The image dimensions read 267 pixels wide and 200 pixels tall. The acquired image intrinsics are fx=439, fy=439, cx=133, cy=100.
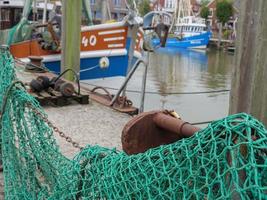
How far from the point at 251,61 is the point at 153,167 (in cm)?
87

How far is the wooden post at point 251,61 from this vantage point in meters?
2.26

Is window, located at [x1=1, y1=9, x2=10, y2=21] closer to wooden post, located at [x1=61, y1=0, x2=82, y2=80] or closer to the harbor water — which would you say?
the harbor water

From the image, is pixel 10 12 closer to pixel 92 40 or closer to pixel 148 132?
pixel 92 40

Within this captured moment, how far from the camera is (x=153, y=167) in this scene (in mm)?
1814

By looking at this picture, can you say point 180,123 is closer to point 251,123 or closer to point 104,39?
point 251,123

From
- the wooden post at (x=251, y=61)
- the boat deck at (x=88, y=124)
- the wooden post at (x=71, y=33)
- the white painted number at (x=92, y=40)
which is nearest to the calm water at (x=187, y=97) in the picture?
the wooden post at (x=71, y=33)

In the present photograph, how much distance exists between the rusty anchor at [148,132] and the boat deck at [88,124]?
1704 mm

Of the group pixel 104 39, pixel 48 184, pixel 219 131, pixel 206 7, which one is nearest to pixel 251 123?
pixel 219 131

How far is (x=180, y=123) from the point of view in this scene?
2312 millimetres

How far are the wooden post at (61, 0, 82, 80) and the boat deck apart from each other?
6.90ft

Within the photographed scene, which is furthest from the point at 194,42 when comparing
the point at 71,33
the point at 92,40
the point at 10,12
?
the point at 71,33

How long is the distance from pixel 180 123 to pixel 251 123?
828 mm

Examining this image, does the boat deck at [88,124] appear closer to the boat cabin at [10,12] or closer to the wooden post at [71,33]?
the wooden post at [71,33]

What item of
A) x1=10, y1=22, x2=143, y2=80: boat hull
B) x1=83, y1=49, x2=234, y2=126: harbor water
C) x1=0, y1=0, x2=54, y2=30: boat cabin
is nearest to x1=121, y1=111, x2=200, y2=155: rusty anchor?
x1=83, y1=49, x2=234, y2=126: harbor water
